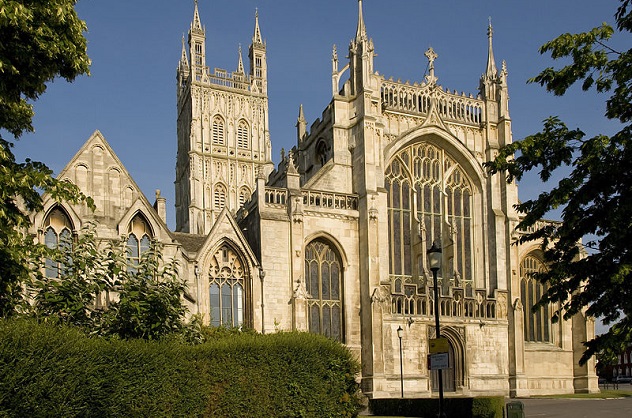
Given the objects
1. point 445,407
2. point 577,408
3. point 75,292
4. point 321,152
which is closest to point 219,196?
point 321,152

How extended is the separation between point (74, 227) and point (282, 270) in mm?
10660

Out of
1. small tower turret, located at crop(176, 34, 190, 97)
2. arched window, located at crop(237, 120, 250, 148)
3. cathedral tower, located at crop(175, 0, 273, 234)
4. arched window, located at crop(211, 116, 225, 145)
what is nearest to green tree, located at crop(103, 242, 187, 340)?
cathedral tower, located at crop(175, 0, 273, 234)

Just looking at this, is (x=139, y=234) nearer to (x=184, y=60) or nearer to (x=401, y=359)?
(x=401, y=359)

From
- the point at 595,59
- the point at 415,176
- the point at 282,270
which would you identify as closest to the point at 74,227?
the point at 282,270

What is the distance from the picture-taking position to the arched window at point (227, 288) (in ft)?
122

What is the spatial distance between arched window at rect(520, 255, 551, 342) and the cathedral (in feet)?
0.32

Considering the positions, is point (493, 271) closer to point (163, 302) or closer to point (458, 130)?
point (458, 130)

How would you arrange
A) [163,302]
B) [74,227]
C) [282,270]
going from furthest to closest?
[282,270], [74,227], [163,302]

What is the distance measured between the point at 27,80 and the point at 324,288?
2532 centimetres

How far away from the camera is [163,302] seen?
2161 cm

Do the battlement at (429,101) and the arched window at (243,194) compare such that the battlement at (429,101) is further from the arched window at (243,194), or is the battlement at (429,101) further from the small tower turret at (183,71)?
the small tower turret at (183,71)

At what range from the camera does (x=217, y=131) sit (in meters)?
76.4

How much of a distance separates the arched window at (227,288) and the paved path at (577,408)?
14.0 m

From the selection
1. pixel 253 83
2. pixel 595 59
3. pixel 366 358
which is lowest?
pixel 366 358
